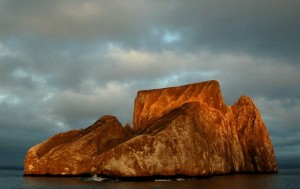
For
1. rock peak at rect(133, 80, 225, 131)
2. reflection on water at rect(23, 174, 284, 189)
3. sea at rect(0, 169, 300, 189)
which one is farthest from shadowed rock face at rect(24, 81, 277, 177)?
reflection on water at rect(23, 174, 284, 189)

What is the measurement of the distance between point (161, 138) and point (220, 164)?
2772cm

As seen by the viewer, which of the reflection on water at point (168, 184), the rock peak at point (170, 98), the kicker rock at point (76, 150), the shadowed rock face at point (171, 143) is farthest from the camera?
the rock peak at point (170, 98)

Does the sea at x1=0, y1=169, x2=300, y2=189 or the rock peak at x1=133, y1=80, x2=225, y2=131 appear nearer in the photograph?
the sea at x1=0, y1=169, x2=300, y2=189

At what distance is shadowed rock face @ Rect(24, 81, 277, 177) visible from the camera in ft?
314

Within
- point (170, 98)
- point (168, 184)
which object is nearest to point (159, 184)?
point (168, 184)

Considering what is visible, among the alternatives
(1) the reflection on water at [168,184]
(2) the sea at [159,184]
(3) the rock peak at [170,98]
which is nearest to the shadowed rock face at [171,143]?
(3) the rock peak at [170,98]

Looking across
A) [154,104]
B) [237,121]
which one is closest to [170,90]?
[154,104]

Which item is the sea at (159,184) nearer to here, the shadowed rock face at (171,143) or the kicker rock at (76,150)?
the shadowed rock face at (171,143)

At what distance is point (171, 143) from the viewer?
331 ft

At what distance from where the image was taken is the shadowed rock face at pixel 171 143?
95688mm

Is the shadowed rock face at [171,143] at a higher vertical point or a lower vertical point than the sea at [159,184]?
higher

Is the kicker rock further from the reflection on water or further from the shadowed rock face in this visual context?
the reflection on water

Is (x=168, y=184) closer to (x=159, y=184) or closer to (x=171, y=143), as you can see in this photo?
(x=159, y=184)

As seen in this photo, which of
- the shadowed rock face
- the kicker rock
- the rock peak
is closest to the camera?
the shadowed rock face
